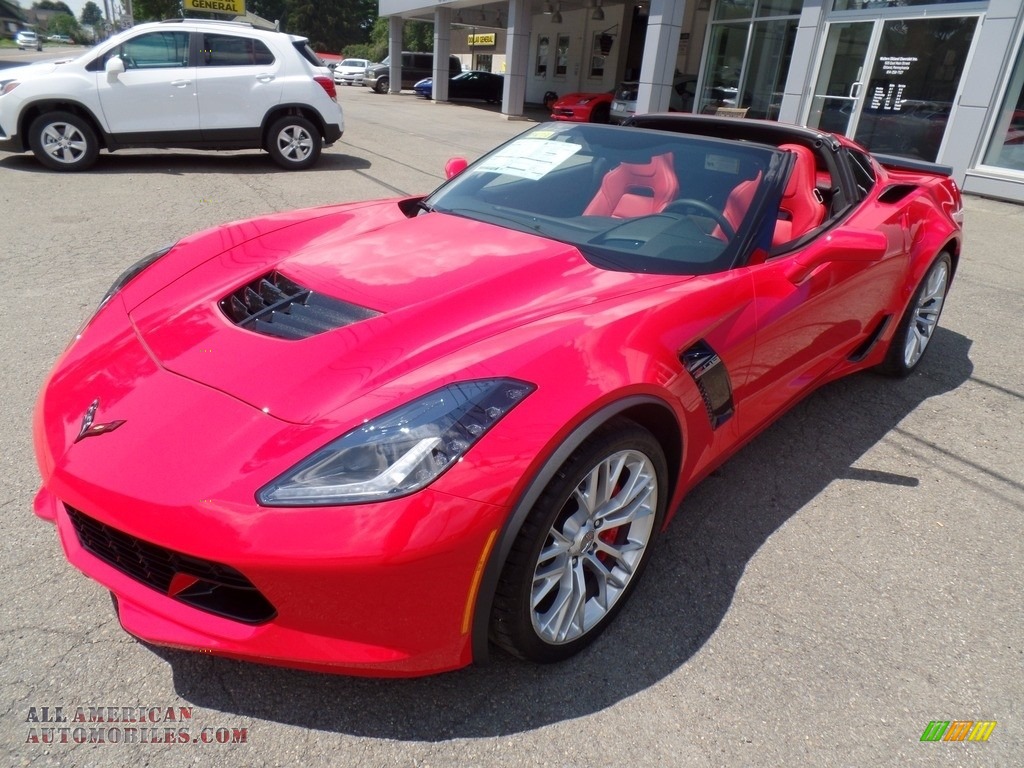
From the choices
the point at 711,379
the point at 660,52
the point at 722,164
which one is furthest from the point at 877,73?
the point at 711,379

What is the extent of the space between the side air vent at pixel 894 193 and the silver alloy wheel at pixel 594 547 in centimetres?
235

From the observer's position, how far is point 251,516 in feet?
5.07

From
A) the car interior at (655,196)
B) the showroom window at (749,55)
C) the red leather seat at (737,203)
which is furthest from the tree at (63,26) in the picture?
the red leather seat at (737,203)

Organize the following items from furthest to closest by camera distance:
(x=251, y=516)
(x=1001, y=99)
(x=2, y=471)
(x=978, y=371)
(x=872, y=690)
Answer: (x=1001, y=99) < (x=978, y=371) < (x=2, y=471) < (x=872, y=690) < (x=251, y=516)

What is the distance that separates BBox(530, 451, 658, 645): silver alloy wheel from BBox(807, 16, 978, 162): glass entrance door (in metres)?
10.9

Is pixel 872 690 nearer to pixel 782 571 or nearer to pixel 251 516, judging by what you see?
pixel 782 571

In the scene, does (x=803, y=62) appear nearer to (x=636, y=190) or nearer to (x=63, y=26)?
(x=636, y=190)

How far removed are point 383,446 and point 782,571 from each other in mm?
1556

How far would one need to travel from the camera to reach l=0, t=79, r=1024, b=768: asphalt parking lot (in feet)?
5.80

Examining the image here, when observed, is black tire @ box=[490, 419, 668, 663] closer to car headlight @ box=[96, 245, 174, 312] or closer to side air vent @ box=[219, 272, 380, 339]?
side air vent @ box=[219, 272, 380, 339]

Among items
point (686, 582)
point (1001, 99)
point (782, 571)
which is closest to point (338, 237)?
point (686, 582)

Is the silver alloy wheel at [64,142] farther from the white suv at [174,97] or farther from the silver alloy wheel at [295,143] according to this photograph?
the silver alloy wheel at [295,143]

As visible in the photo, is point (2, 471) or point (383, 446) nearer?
point (383, 446)

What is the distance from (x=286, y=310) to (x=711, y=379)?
1.34 meters
